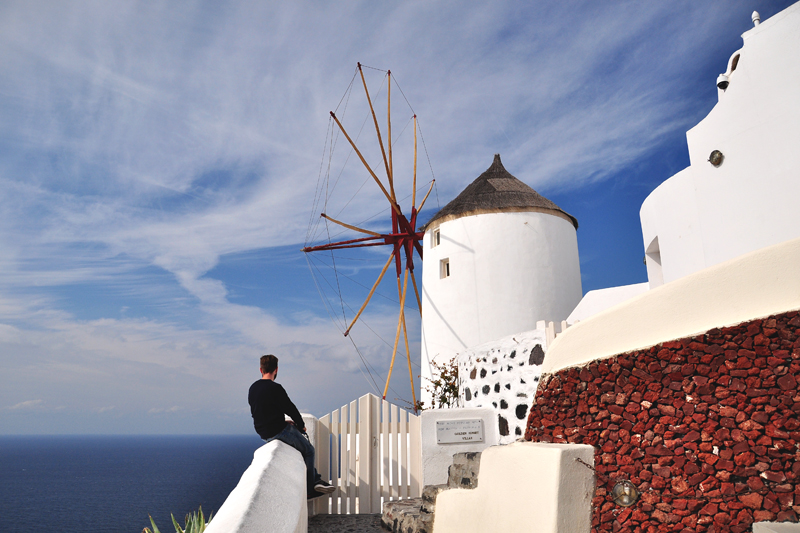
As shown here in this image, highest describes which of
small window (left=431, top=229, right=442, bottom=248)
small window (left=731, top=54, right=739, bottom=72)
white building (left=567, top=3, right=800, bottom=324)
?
small window (left=431, top=229, right=442, bottom=248)

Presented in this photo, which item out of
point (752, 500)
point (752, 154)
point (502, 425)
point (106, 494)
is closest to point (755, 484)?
point (752, 500)

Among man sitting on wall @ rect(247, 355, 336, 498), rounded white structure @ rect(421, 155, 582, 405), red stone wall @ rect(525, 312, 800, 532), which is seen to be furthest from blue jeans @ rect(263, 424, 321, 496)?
rounded white structure @ rect(421, 155, 582, 405)

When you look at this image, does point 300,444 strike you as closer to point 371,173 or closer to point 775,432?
point 775,432

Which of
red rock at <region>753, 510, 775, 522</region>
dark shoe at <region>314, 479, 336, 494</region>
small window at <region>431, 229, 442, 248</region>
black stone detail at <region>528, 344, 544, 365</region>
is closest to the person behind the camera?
red rock at <region>753, 510, 775, 522</region>

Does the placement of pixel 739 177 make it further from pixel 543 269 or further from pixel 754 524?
pixel 543 269

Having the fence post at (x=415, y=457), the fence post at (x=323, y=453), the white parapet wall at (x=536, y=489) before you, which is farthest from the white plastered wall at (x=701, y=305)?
the fence post at (x=323, y=453)

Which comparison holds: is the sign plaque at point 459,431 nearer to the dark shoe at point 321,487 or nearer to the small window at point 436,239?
the dark shoe at point 321,487

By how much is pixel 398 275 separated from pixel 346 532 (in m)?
10.7

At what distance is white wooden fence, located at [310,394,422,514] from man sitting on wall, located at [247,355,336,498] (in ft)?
5.43

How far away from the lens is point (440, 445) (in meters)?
6.32

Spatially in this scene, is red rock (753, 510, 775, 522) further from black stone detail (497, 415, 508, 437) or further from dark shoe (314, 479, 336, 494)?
black stone detail (497, 415, 508, 437)

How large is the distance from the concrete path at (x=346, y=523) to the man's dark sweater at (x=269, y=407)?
155 cm

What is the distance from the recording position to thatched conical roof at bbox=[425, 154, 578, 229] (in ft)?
42.3

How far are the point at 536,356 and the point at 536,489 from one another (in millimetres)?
3280
